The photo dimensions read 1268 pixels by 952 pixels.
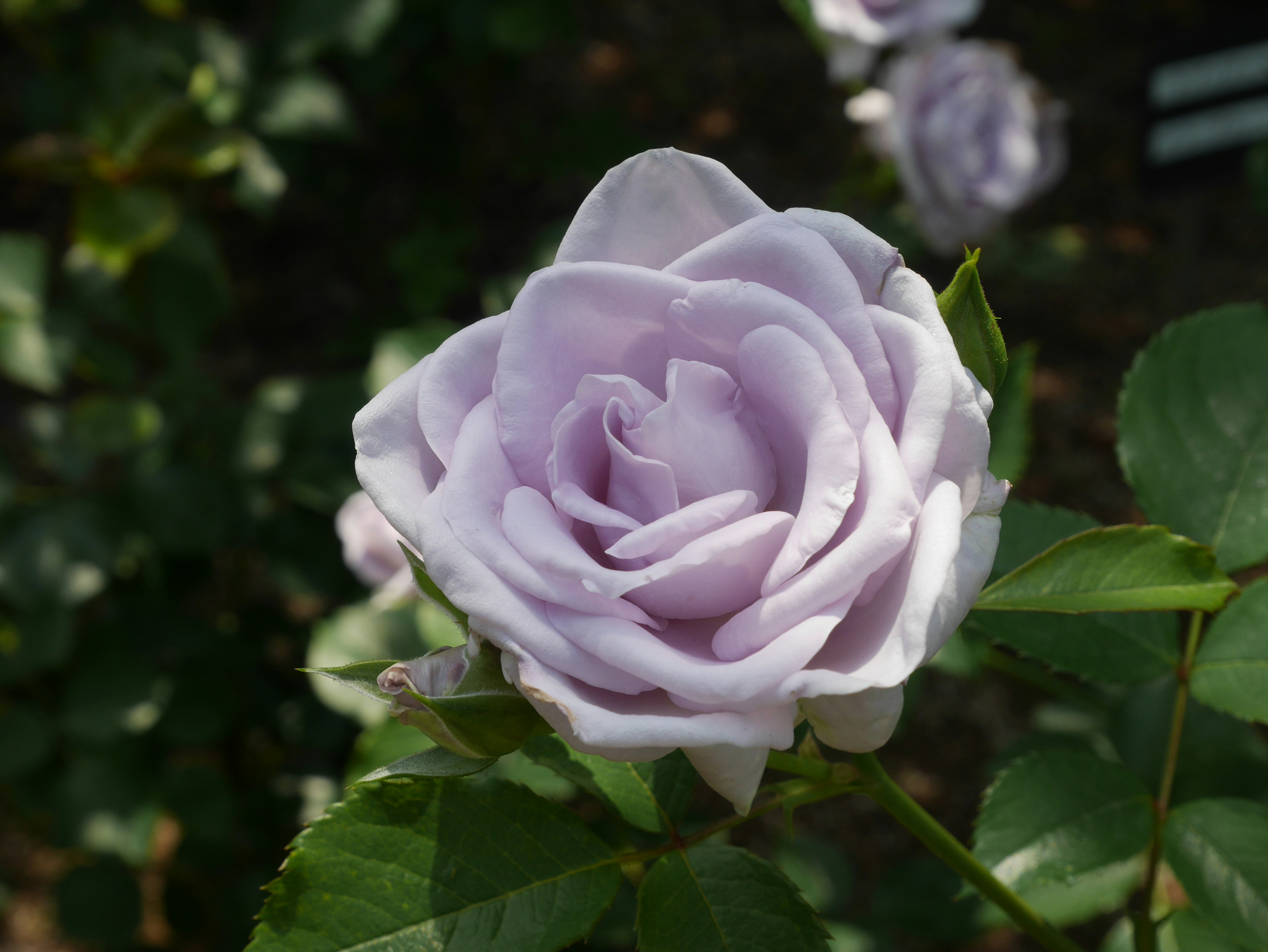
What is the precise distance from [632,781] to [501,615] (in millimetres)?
260

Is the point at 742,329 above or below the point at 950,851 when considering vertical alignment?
above

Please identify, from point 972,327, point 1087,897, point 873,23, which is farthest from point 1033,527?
point 873,23

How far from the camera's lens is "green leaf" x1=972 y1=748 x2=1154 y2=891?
0.69 meters

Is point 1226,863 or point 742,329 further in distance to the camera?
point 1226,863

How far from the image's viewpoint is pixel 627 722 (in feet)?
1.29

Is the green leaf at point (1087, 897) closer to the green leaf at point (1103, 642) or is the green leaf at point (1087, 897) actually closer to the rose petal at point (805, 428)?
the green leaf at point (1103, 642)

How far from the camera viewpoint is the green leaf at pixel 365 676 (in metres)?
0.45

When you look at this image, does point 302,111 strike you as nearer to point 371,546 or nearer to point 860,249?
point 371,546

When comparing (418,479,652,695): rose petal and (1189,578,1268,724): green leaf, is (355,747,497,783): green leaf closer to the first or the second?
(418,479,652,695): rose petal

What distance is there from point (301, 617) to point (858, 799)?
3.70 ft

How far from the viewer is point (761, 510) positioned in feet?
1.59

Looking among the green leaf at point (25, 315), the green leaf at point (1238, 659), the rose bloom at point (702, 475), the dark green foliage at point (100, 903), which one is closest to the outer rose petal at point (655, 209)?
the rose bloom at point (702, 475)

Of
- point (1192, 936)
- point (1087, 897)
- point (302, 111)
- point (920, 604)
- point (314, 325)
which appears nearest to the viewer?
point (920, 604)

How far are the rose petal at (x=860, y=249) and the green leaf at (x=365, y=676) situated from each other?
274mm
